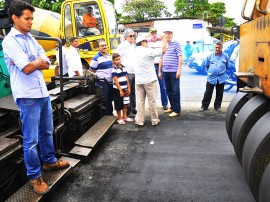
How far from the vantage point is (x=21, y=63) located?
268 centimetres

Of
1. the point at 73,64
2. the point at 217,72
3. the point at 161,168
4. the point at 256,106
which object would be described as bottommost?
the point at 161,168

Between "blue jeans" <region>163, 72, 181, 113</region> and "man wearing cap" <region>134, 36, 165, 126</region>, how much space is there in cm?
80

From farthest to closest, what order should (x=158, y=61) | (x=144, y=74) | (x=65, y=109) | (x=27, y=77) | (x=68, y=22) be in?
(x=68, y=22) < (x=158, y=61) < (x=144, y=74) < (x=65, y=109) < (x=27, y=77)

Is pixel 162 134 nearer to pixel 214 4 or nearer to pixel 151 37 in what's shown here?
pixel 151 37

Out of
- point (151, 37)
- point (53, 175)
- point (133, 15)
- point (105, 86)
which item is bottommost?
point (53, 175)

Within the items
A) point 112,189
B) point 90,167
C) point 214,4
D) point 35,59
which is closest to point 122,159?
point 90,167

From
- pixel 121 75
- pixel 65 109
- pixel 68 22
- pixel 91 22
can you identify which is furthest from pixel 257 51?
pixel 68 22

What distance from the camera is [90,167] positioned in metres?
3.99

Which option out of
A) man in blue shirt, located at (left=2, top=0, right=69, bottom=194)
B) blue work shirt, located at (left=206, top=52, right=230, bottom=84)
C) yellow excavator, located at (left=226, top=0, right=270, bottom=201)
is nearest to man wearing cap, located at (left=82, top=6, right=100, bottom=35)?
blue work shirt, located at (left=206, top=52, right=230, bottom=84)

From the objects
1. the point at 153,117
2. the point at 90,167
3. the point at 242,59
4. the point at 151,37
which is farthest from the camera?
the point at 151,37

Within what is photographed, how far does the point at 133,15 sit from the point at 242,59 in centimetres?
4558

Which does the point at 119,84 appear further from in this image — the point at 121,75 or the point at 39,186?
the point at 39,186

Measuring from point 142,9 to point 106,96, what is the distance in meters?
43.5

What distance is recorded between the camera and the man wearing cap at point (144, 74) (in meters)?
5.42
